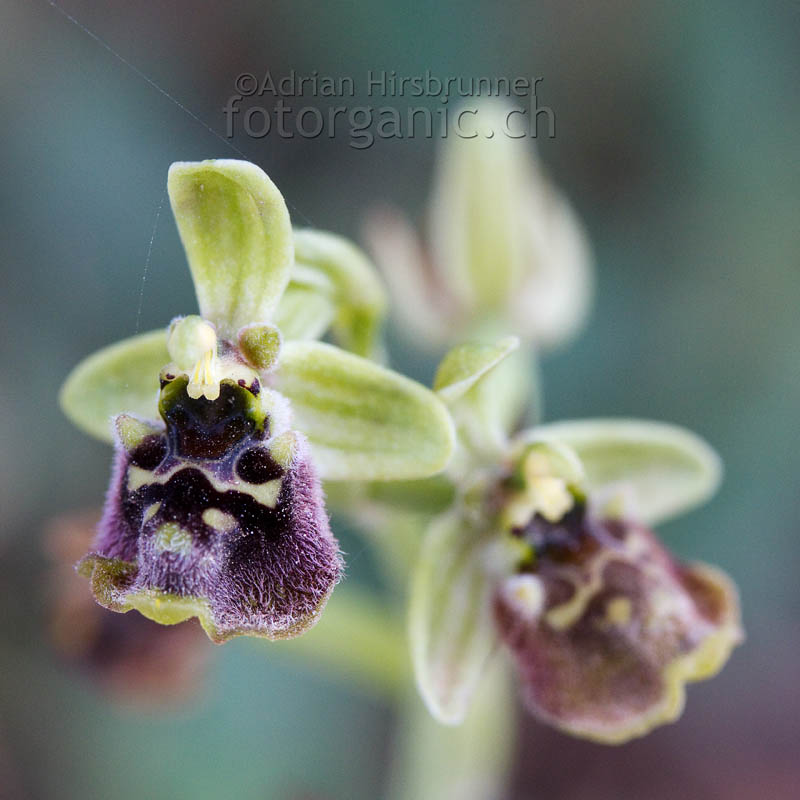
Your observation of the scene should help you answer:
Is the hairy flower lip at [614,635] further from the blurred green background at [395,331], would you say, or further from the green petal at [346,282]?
the blurred green background at [395,331]

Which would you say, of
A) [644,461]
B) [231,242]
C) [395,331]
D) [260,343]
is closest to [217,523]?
[260,343]

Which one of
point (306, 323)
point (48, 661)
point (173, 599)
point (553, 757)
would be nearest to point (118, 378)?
point (306, 323)

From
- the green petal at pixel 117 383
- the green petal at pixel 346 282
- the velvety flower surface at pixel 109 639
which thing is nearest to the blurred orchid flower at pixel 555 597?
the green petal at pixel 346 282

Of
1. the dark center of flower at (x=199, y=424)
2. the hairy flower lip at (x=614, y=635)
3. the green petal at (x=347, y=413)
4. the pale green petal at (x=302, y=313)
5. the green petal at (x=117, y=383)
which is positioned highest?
the pale green petal at (x=302, y=313)

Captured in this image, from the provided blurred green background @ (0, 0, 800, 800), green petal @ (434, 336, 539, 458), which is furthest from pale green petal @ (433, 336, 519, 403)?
blurred green background @ (0, 0, 800, 800)

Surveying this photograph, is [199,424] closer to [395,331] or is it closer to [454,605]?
[454,605]

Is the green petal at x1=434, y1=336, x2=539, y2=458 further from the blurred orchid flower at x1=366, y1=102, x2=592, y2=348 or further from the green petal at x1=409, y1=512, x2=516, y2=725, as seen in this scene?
the blurred orchid flower at x1=366, y1=102, x2=592, y2=348
